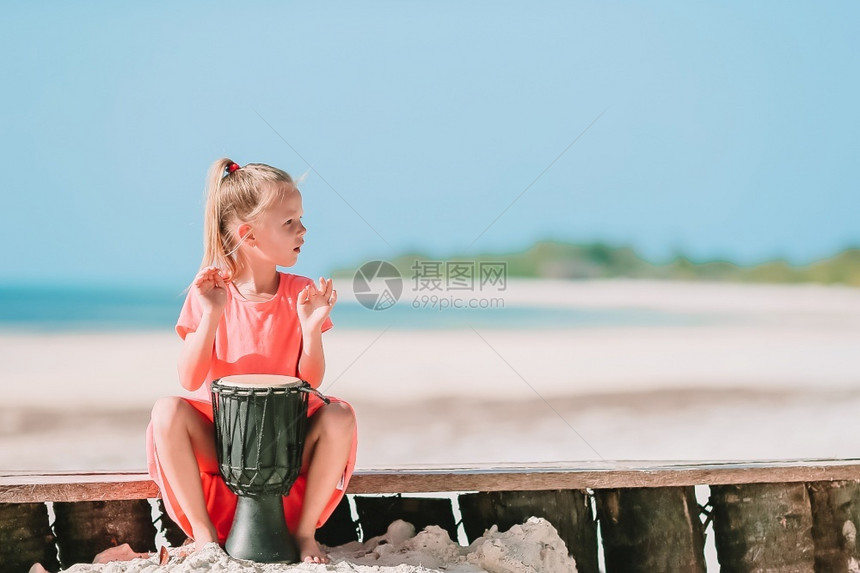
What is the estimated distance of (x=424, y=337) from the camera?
13945mm

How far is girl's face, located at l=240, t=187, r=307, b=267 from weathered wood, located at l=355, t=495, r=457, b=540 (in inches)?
37.3

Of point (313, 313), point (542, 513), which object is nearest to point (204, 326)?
point (313, 313)

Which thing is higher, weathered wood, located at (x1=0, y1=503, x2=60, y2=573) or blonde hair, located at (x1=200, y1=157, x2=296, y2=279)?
blonde hair, located at (x1=200, y1=157, x2=296, y2=279)

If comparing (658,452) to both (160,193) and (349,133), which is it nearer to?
(349,133)

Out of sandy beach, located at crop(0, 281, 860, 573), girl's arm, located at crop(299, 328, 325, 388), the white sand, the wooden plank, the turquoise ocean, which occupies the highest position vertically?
the turquoise ocean

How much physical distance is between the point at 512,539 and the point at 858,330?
1340 cm

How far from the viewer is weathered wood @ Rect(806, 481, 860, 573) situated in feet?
11.0

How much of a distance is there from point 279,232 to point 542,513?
52.5 inches

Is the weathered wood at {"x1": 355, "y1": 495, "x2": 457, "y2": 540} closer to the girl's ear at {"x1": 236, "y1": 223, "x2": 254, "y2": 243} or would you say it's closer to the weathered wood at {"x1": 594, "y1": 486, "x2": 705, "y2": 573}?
the weathered wood at {"x1": 594, "y1": 486, "x2": 705, "y2": 573}

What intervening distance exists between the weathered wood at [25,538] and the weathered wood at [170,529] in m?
0.39

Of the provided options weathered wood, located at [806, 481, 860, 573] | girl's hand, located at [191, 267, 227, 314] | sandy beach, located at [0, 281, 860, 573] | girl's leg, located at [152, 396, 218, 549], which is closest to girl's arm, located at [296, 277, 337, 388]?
girl's hand, located at [191, 267, 227, 314]

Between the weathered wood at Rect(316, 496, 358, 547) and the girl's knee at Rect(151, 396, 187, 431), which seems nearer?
the girl's knee at Rect(151, 396, 187, 431)

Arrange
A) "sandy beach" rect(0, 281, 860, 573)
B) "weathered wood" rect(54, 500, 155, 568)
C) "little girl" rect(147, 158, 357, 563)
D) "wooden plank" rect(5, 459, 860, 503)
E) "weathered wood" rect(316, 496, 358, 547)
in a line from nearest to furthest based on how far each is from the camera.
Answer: "little girl" rect(147, 158, 357, 563)
"wooden plank" rect(5, 459, 860, 503)
"weathered wood" rect(54, 500, 155, 568)
"weathered wood" rect(316, 496, 358, 547)
"sandy beach" rect(0, 281, 860, 573)

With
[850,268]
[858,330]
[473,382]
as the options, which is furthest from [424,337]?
[850,268]
